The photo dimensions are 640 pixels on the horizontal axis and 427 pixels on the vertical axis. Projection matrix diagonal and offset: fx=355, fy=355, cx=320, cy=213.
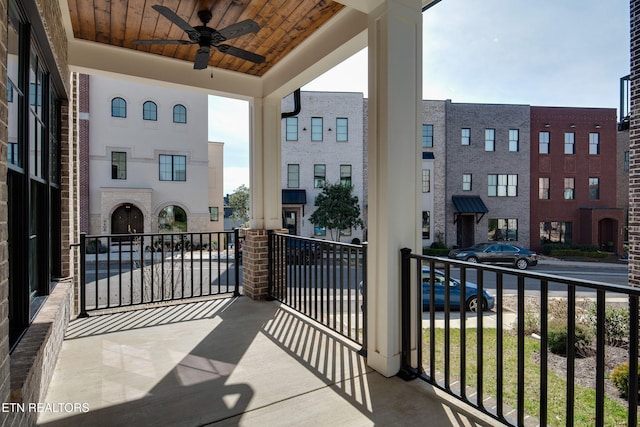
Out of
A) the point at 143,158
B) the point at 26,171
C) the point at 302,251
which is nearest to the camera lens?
the point at 26,171

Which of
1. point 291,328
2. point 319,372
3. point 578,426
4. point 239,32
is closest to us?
point 319,372

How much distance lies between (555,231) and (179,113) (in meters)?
20.2

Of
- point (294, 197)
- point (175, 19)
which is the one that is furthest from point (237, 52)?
point (294, 197)

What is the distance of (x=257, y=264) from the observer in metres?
4.64

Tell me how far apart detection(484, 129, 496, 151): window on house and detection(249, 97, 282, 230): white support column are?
56.3ft

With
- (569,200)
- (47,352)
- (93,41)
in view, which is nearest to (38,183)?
(47,352)

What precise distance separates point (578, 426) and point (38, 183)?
4.69m

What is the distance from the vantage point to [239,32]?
124 inches

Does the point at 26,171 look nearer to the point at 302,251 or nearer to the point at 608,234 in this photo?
the point at 302,251

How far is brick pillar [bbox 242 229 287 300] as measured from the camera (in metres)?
4.62

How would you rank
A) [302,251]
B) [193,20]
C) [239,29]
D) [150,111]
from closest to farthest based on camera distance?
[239,29], [193,20], [302,251], [150,111]

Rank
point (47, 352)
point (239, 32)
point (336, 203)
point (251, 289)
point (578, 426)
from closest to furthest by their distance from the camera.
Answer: point (47, 352) < point (578, 426) < point (239, 32) < point (251, 289) < point (336, 203)

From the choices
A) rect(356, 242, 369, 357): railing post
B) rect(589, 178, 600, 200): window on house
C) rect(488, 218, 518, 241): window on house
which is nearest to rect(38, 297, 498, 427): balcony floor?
rect(356, 242, 369, 357): railing post

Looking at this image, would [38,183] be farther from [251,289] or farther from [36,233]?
[251,289]
